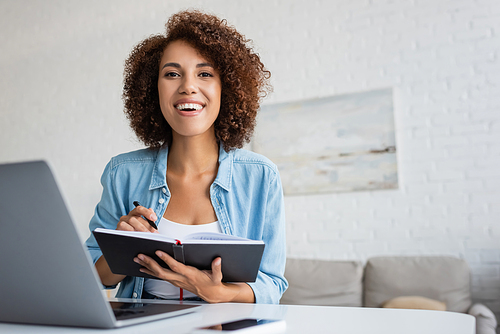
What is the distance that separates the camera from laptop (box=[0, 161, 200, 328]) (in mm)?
502

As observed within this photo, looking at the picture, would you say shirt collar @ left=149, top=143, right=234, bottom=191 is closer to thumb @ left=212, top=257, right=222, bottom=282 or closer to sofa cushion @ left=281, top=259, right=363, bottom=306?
thumb @ left=212, top=257, right=222, bottom=282

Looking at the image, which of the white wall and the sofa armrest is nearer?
the sofa armrest

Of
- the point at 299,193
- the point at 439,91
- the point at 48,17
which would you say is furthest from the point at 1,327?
the point at 48,17

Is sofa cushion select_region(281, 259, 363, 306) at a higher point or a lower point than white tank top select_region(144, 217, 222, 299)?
lower

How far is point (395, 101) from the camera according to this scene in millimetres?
3102

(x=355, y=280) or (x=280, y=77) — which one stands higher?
(x=280, y=77)

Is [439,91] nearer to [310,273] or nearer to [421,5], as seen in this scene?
[421,5]

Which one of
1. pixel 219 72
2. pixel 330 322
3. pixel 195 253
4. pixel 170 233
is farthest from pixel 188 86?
pixel 330 322

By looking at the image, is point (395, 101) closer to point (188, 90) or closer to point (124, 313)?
point (188, 90)

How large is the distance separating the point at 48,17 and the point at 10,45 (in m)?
0.58

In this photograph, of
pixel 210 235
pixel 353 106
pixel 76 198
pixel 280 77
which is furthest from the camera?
pixel 76 198

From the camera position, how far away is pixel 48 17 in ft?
14.8

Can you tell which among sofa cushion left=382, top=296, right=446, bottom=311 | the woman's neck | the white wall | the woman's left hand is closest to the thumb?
the woman's left hand

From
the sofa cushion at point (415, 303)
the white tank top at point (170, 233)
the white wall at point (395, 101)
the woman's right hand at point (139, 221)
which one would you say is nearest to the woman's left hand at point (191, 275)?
the woman's right hand at point (139, 221)
